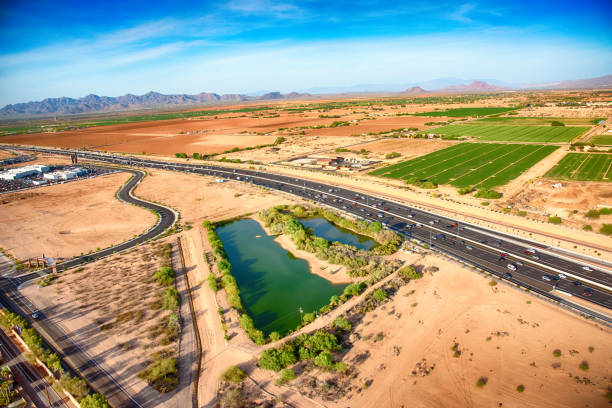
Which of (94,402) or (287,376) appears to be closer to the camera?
(94,402)

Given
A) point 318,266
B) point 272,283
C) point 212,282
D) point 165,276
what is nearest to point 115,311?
point 165,276

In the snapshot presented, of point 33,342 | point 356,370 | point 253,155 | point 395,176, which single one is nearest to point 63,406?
point 33,342

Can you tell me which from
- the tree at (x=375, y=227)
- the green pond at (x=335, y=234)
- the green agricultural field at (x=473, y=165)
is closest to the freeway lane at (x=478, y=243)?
the tree at (x=375, y=227)

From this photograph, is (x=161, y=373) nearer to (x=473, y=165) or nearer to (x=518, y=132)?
(x=473, y=165)

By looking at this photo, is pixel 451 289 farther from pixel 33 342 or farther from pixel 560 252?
pixel 33 342

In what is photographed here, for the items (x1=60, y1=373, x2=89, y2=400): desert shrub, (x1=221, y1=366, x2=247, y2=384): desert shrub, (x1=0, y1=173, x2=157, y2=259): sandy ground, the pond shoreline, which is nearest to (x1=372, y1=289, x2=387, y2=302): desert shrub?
the pond shoreline

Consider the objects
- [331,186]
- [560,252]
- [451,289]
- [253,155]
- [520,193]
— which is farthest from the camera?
[253,155]

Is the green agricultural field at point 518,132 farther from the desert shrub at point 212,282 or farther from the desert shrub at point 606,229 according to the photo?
the desert shrub at point 212,282

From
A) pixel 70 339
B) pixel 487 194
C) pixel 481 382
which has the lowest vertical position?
pixel 481 382

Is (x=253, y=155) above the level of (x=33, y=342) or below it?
above
